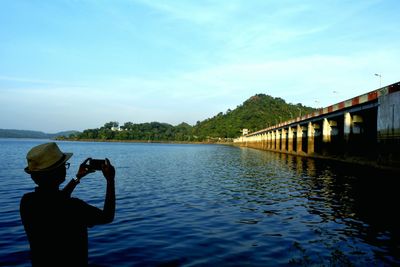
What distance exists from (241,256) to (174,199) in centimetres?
936

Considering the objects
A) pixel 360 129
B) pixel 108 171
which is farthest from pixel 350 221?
pixel 360 129

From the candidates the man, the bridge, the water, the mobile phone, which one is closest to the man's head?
the man

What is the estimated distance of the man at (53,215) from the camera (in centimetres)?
402

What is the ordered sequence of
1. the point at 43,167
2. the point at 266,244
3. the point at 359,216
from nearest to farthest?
the point at 43,167 < the point at 266,244 < the point at 359,216

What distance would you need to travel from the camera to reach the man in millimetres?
4020

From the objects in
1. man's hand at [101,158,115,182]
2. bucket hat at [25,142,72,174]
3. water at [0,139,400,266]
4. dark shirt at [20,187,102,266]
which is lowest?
water at [0,139,400,266]

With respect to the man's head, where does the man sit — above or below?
below

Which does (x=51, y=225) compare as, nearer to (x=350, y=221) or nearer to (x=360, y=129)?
(x=350, y=221)

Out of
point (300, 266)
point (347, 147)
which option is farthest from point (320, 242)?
point (347, 147)

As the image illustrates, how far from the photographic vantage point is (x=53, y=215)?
4.00 meters

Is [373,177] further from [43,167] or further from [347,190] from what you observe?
[43,167]

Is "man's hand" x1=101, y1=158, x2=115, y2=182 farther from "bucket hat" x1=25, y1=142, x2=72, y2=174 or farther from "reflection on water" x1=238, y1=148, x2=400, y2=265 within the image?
"reflection on water" x1=238, y1=148, x2=400, y2=265

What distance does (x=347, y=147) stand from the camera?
135 feet

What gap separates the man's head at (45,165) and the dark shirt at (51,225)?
14 centimetres
